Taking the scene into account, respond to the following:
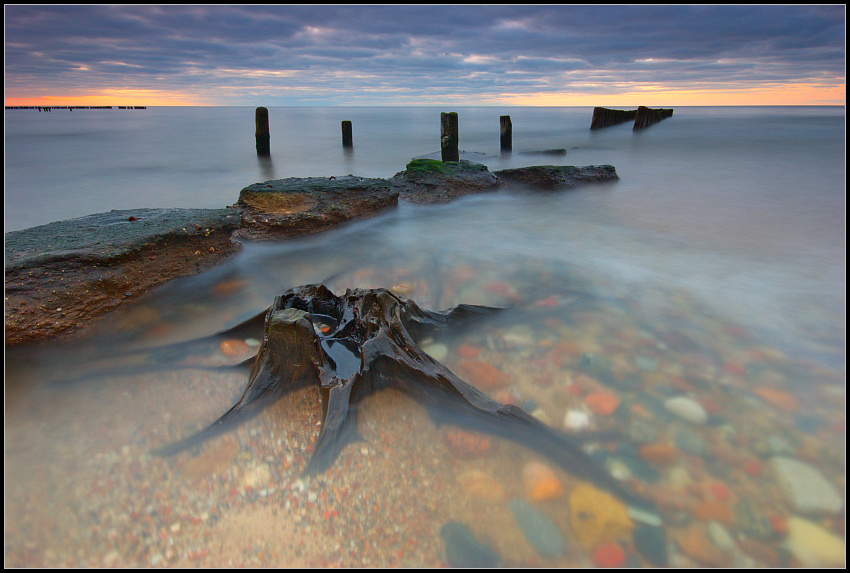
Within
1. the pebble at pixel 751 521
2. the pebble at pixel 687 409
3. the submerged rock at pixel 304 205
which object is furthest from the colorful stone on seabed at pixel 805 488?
the submerged rock at pixel 304 205

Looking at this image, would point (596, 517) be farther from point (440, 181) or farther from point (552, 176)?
point (552, 176)

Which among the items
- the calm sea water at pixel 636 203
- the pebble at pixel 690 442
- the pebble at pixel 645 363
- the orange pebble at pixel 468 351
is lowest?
the pebble at pixel 690 442

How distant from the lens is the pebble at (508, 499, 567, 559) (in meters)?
1.46

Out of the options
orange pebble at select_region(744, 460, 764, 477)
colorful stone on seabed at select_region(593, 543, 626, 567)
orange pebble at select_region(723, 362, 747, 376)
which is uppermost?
orange pebble at select_region(723, 362, 747, 376)

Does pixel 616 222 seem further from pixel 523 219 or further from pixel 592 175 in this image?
pixel 592 175

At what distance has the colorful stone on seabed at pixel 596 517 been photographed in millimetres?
1495

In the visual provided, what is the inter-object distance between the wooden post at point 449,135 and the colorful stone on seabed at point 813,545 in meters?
9.99

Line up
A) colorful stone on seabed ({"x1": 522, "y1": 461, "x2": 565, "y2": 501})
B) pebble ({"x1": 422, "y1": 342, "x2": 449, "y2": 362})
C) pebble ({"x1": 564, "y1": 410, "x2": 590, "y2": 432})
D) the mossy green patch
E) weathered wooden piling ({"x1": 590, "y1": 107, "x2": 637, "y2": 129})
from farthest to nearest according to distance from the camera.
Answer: weathered wooden piling ({"x1": 590, "y1": 107, "x2": 637, "y2": 129}) < the mossy green patch < pebble ({"x1": 422, "y1": 342, "x2": 449, "y2": 362}) < pebble ({"x1": 564, "y1": 410, "x2": 590, "y2": 432}) < colorful stone on seabed ({"x1": 522, "y1": 461, "x2": 565, "y2": 501})

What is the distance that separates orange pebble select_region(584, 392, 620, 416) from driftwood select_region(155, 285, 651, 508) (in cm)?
26

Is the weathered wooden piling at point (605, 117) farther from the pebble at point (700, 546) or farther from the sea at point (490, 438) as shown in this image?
the pebble at point (700, 546)

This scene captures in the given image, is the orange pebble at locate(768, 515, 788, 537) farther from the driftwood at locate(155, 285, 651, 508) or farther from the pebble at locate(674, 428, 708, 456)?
the driftwood at locate(155, 285, 651, 508)

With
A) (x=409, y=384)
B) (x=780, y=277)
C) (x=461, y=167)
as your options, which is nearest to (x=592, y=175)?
(x=461, y=167)

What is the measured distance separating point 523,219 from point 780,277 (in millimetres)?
2941

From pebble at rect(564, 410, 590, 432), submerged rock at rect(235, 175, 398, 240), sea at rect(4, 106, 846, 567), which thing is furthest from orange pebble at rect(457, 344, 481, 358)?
submerged rock at rect(235, 175, 398, 240)
